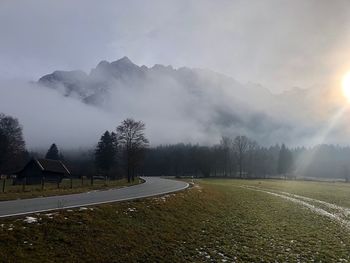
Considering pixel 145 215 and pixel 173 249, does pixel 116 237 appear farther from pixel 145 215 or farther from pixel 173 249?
pixel 145 215

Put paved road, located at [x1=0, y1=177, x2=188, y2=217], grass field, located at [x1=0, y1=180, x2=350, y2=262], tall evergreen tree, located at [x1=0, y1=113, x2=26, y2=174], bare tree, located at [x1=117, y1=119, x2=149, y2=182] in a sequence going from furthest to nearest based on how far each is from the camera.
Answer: tall evergreen tree, located at [x1=0, y1=113, x2=26, y2=174] → bare tree, located at [x1=117, y1=119, x2=149, y2=182] → paved road, located at [x1=0, y1=177, x2=188, y2=217] → grass field, located at [x1=0, y1=180, x2=350, y2=262]

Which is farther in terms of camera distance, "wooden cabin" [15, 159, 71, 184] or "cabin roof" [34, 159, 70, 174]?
"cabin roof" [34, 159, 70, 174]

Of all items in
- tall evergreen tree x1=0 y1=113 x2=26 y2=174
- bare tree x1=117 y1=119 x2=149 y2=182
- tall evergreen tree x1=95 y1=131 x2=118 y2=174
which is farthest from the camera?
tall evergreen tree x1=95 y1=131 x2=118 y2=174

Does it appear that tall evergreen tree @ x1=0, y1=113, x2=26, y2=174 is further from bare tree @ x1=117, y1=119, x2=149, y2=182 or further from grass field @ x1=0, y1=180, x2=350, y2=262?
grass field @ x1=0, y1=180, x2=350, y2=262

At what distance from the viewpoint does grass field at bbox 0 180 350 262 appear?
14477 mm

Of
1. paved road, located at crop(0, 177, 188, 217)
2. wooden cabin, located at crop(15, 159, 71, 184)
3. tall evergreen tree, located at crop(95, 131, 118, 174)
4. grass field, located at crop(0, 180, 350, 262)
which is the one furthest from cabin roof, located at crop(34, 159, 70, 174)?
grass field, located at crop(0, 180, 350, 262)

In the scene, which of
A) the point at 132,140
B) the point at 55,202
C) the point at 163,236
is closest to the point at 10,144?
the point at 132,140

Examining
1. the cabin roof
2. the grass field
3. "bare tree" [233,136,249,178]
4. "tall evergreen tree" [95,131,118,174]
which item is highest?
"bare tree" [233,136,249,178]

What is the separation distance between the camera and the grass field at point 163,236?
14.5 m

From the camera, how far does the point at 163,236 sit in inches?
733

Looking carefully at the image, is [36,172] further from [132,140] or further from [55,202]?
[55,202]

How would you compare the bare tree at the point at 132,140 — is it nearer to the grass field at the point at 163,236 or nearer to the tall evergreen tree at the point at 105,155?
the tall evergreen tree at the point at 105,155

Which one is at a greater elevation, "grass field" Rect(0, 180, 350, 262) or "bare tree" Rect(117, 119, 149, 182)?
"bare tree" Rect(117, 119, 149, 182)

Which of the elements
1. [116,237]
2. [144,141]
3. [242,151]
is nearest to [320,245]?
[116,237]
